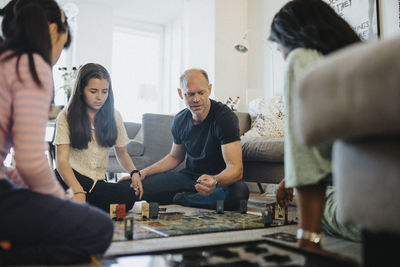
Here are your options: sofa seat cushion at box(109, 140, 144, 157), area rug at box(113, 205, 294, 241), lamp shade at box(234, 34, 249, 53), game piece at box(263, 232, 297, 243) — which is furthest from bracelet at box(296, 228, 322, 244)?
lamp shade at box(234, 34, 249, 53)

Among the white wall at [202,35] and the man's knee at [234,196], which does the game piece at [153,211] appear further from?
the white wall at [202,35]

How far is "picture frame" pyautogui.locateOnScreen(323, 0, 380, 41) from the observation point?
105 inches

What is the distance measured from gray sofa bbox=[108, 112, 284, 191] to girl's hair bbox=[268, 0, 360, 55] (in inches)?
51.1

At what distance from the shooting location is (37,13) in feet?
2.80

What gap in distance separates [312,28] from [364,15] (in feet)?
7.16

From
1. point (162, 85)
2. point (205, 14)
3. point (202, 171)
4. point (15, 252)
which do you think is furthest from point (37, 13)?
point (162, 85)

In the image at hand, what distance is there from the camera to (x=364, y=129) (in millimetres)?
555

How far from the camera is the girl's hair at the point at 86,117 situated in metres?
1.65

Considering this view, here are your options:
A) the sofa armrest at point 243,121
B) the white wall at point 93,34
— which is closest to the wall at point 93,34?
the white wall at point 93,34

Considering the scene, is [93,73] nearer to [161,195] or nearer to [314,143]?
[161,195]

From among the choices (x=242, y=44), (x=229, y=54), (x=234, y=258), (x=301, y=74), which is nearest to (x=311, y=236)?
(x=234, y=258)

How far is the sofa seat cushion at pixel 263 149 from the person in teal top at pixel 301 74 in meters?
1.26

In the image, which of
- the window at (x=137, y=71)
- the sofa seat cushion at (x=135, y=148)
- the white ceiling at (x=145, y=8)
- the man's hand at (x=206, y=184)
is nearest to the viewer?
the man's hand at (x=206, y=184)

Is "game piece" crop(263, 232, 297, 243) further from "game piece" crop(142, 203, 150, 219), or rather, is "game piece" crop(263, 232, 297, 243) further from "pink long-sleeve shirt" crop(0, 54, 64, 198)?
"pink long-sleeve shirt" crop(0, 54, 64, 198)
